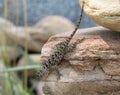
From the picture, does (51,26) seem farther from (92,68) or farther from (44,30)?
(92,68)

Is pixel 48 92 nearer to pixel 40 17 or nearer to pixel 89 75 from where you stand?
pixel 89 75

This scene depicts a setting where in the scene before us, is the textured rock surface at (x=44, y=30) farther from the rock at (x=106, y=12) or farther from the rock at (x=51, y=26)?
the rock at (x=106, y=12)

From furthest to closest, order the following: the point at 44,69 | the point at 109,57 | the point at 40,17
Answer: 1. the point at 40,17
2. the point at 44,69
3. the point at 109,57

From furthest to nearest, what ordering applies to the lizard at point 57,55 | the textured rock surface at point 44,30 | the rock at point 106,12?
1. the textured rock surface at point 44,30
2. the lizard at point 57,55
3. the rock at point 106,12

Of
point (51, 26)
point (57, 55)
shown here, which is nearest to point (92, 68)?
point (57, 55)

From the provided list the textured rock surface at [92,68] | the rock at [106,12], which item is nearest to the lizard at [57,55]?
the textured rock surface at [92,68]

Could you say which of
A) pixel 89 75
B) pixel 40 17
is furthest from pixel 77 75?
pixel 40 17

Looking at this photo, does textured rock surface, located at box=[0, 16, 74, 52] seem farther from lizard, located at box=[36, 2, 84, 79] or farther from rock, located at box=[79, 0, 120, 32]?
rock, located at box=[79, 0, 120, 32]
